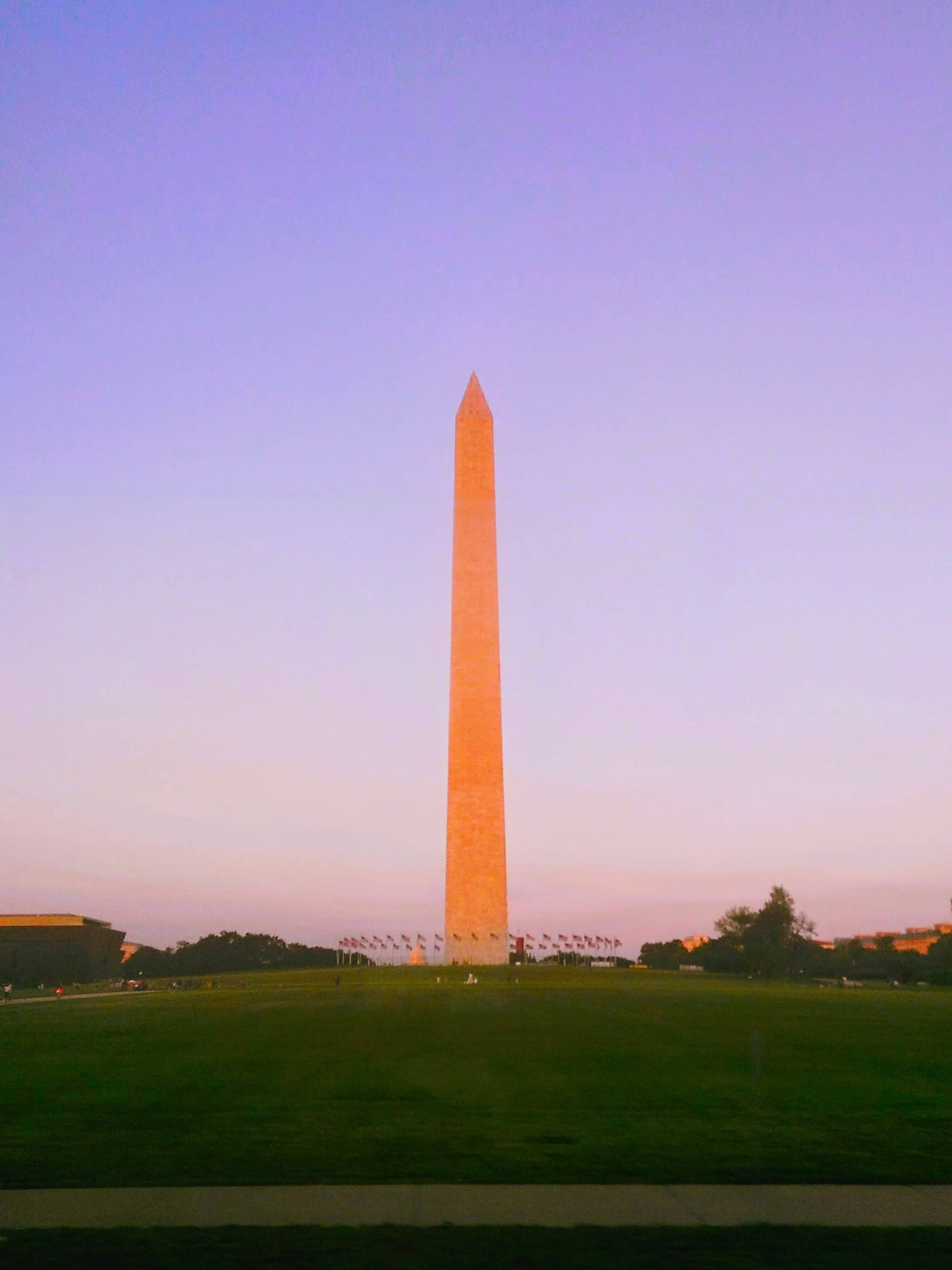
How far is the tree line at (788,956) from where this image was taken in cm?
7369

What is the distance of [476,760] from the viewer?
209ft

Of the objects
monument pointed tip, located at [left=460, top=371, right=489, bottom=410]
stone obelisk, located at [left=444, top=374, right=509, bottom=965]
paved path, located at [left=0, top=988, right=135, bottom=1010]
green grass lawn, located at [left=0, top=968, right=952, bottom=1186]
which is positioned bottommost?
green grass lawn, located at [left=0, top=968, right=952, bottom=1186]

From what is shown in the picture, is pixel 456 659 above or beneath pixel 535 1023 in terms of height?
above

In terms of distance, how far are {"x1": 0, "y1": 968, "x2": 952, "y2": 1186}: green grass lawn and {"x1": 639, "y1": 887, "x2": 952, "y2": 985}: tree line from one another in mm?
45039

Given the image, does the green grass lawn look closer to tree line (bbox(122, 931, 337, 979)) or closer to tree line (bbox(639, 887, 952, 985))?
tree line (bbox(639, 887, 952, 985))

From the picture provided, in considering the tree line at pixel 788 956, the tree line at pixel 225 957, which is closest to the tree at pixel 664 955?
the tree line at pixel 788 956

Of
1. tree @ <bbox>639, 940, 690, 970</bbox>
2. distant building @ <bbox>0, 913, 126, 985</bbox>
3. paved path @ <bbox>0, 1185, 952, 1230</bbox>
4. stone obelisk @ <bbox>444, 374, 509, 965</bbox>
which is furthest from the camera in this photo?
tree @ <bbox>639, 940, 690, 970</bbox>

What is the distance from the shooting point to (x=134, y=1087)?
14.9 meters

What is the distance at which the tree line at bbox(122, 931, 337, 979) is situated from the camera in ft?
325

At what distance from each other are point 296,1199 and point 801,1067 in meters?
10.6

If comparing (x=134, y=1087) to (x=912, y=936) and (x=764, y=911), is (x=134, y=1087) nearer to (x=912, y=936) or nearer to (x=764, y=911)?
(x=764, y=911)

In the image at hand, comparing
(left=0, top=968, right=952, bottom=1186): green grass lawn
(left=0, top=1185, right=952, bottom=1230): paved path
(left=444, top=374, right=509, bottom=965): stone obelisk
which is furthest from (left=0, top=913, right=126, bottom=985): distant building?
(left=0, top=1185, right=952, bottom=1230): paved path

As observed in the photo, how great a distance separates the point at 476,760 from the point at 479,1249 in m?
56.5

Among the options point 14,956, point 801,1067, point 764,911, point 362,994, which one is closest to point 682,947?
point 764,911
